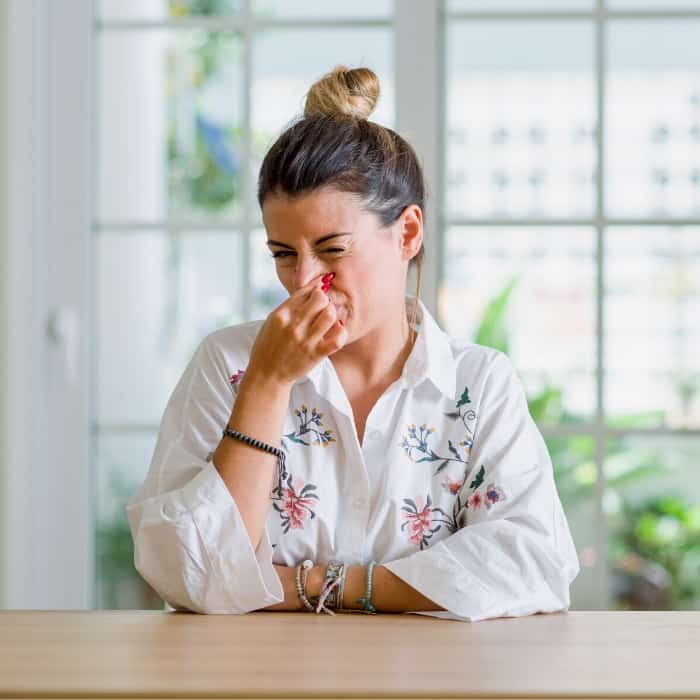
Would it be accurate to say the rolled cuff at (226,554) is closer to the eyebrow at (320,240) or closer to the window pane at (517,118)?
the eyebrow at (320,240)

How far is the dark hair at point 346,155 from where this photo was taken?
151cm

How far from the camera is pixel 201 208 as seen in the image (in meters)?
2.64

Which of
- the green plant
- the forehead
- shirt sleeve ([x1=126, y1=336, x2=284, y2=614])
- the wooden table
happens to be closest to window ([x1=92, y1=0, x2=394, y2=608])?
the green plant

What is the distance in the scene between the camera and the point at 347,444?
5.04 feet

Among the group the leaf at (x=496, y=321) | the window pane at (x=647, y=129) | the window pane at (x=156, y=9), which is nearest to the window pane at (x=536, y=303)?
the leaf at (x=496, y=321)

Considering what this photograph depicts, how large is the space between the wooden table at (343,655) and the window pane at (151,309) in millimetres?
1369

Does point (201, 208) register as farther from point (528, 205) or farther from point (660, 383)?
point (660, 383)

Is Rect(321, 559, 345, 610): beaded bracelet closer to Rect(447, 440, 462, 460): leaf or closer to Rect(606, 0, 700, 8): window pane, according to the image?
Rect(447, 440, 462, 460): leaf

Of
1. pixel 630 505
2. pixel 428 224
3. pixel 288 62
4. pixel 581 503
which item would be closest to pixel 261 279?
pixel 428 224

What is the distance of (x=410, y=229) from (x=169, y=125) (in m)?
1.22

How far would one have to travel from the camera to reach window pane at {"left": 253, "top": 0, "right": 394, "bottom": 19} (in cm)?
262

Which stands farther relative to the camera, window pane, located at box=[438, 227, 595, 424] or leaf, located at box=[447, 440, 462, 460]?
window pane, located at box=[438, 227, 595, 424]

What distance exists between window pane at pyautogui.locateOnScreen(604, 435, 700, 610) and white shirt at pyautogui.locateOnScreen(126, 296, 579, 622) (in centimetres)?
107

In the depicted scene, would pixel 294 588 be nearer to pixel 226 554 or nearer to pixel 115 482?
pixel 226 554
